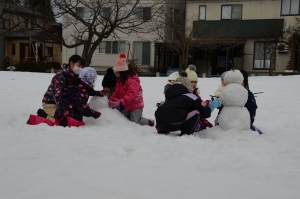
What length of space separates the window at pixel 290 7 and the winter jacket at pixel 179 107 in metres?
23.4

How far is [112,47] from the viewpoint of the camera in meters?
30.0

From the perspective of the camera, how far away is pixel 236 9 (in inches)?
1067

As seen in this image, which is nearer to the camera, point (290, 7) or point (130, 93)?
point (130, 93)

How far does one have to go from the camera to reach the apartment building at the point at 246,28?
83.1 ft

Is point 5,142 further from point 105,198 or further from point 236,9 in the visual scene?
point 236,9

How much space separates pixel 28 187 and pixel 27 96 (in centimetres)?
738

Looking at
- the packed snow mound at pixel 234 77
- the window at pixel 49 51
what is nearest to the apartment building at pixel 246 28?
the window at pixel 49 51

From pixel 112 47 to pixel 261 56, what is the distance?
469 inches

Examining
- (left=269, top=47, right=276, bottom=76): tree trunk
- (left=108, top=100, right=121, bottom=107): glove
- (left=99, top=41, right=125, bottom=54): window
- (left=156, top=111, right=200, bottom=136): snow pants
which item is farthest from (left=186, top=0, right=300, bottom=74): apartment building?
(left=156, top=111, right=200, bottom=136): snow pants

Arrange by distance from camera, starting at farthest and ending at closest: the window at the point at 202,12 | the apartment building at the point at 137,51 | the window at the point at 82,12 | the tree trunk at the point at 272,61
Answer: the apartment building at the point at 137,51
the window at the point at 202,12
the tree trunk at the point at 272,61
the window at the point at 82,12

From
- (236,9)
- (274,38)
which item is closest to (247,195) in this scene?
(274,38)

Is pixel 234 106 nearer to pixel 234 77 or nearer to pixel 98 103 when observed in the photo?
pixel 234 77

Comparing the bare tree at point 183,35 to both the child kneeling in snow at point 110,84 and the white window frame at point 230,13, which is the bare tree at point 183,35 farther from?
the child kneeling in snow at point 110,84

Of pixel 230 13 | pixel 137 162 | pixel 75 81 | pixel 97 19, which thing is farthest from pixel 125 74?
pixel 230 13
